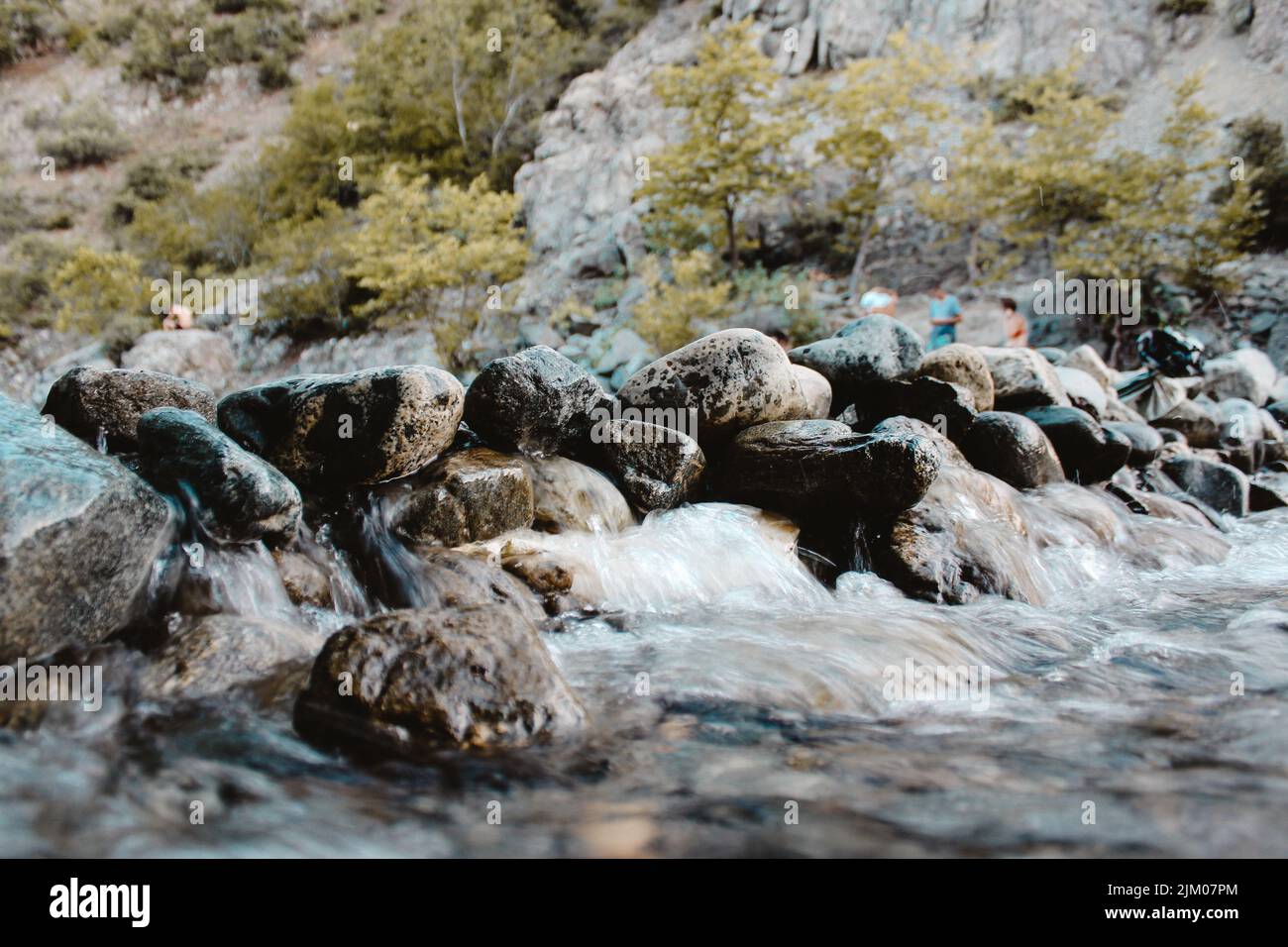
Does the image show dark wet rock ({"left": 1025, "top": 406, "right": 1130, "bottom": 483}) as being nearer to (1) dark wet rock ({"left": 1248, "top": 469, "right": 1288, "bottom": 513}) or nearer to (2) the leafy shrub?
(1) dark wet rock ({"left": 1248, "top": 469, "right": 1288, "bottom": 513})

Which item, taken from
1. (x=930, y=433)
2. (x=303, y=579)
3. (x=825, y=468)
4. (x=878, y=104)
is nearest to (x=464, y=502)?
(x=303, y=579)

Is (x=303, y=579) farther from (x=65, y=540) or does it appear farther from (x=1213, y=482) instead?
(x=1213, y=482)

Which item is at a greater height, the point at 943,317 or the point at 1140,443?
the point at 943,317

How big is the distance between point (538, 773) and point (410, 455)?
2690 millimetres

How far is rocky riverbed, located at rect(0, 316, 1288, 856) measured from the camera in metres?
2.14

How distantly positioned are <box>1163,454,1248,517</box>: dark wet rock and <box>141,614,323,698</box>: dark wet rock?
31.0ft

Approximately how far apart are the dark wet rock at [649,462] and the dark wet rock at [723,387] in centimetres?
41

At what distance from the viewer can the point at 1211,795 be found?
2.19m

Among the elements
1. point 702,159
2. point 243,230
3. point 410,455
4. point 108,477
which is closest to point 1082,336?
point 702,159

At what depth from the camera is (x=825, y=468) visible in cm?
518

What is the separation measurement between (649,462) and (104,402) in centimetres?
355

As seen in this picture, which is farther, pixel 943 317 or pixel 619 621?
pixel 943 317
